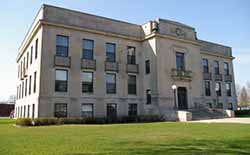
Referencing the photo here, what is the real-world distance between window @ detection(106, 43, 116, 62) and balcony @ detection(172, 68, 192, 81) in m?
7.48

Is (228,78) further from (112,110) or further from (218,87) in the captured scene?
(112,110)

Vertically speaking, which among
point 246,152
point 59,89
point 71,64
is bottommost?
point 246,152

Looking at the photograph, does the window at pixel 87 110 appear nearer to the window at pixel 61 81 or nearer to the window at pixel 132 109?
the window at pixel 61 81

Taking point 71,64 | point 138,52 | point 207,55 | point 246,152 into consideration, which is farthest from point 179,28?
point 246,152

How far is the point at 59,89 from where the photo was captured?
22.9 metres

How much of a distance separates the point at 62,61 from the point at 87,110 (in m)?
5.57

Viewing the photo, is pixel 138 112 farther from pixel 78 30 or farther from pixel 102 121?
pixel 78 30

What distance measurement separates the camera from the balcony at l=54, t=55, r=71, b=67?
2306 centimetres

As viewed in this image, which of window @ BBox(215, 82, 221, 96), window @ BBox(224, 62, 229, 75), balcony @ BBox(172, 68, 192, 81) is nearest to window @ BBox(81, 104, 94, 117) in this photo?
balcony @ BBox(172, 68, 192, 81)

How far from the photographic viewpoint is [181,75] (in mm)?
28594

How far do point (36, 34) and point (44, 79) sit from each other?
5.84 meters

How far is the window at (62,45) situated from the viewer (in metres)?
23.6

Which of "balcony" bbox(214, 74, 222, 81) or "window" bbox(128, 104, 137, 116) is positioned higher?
"balcony" bbox(214, 74, 222, 81)

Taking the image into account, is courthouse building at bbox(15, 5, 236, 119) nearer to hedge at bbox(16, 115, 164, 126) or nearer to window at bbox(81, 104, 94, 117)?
window at bbox(81, 104, 94, 117)
